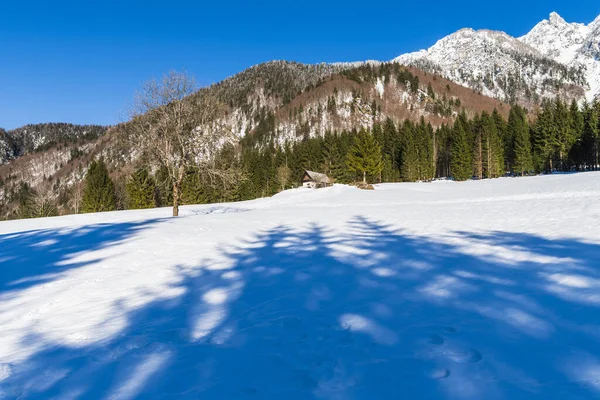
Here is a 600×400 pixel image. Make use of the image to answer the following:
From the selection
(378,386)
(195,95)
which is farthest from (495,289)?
(195,95)

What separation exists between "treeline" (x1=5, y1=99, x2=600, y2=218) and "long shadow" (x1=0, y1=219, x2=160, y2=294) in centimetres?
3586

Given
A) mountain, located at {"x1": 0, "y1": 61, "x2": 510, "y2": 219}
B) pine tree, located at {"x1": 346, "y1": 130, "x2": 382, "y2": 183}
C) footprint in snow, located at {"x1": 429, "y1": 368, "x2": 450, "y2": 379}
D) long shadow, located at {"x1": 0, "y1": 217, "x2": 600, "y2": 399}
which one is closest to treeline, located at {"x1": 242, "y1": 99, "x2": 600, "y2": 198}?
pine tree, located at {"x1": 346, "y1": 130, "x2": 382, "y2": 183}

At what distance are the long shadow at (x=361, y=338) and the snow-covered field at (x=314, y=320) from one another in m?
0.02

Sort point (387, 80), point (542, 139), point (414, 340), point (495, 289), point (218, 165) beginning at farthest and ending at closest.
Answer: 1. point (387, 80)
2. point (542, 139)
3. point (218, 165)
4. point (495, 289)
5. point (414, 340)

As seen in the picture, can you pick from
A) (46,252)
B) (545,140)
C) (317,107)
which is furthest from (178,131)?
(317,107)

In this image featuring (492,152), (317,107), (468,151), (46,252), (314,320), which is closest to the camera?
(314,320)

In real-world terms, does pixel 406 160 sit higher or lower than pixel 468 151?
lower

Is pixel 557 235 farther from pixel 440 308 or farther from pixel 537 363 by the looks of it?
pixel 537 363

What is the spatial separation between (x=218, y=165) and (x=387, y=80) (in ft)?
518

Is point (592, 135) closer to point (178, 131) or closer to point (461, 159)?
point (461, 159)

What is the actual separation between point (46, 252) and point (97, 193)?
5547 cm

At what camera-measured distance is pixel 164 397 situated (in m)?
2.97

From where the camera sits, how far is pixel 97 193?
57.4m

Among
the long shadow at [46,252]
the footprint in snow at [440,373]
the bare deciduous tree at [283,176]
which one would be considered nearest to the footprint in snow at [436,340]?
the footprint in snow at [440,373]
